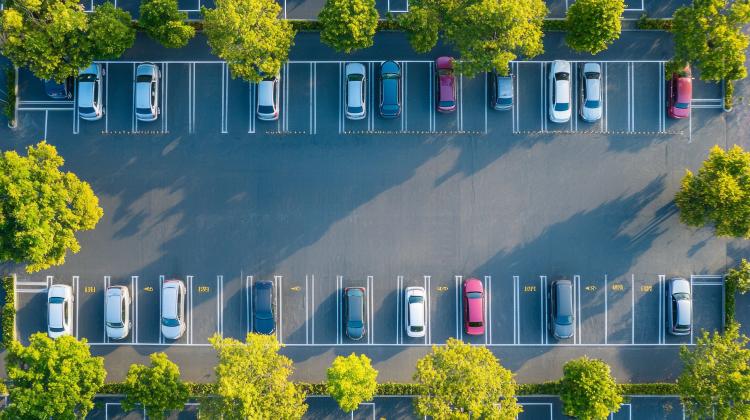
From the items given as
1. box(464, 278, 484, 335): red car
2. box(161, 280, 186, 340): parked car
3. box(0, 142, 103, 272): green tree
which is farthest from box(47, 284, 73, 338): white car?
box(464, 278, 484, 335): red car

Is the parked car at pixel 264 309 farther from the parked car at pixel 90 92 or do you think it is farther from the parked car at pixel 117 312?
the parked car at pixel 90 92

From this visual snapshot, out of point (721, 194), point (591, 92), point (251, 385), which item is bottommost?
point (251, 385)

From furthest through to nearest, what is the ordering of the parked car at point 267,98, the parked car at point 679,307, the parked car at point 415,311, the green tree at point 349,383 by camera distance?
the parked car at point 267,98, the parked car at point 415,311, the parked car at point 679,307, the green tree at point 349,383

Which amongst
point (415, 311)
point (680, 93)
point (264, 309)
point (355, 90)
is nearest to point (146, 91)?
point (355, 90)

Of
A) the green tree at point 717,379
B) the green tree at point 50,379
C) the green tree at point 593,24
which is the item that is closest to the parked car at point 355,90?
the green tree at point 593,24

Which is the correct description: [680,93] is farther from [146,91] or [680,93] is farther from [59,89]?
[59,89]
